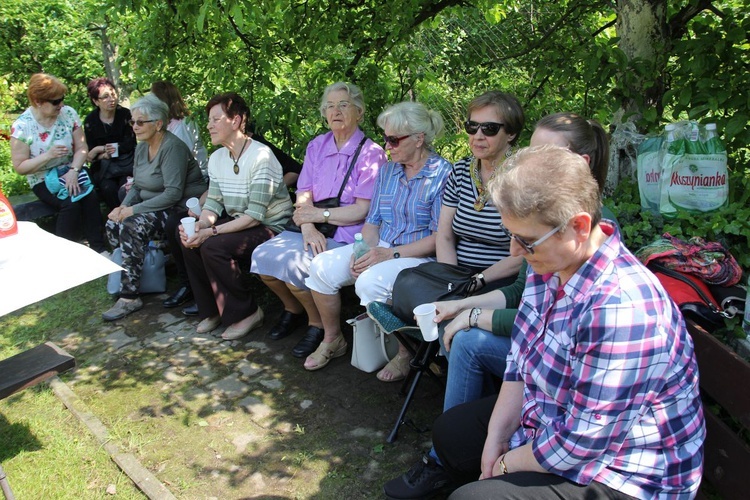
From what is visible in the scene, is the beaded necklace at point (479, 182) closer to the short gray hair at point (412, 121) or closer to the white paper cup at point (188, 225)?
the short gray hair at point (412, 121)

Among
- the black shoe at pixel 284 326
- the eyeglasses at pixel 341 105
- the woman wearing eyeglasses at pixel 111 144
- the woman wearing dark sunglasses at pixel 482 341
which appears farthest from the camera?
the woman wearing eyeglasses at pixel 111 144

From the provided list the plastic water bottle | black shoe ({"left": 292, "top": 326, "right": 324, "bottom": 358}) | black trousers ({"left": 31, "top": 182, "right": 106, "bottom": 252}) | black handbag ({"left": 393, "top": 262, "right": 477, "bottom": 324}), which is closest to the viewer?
black handbag ({"left": 393, "top": 262, "right": 477, "bottom": 324})

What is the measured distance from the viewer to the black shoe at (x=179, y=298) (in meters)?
4.84

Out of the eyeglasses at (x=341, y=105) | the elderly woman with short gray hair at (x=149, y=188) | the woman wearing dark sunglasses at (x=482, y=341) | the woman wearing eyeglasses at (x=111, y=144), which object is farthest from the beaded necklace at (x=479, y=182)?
the woman wearing eyeglasses at (x=111, y=144)

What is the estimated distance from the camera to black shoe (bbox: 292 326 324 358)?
3.93 metres

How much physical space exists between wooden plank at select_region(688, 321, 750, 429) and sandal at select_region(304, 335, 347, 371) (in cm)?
219

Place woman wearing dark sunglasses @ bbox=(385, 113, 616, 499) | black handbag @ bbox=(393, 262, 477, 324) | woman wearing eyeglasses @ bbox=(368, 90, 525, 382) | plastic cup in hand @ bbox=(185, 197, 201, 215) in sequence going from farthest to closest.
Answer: plastic cup in hand @ bbox=(185, 197, 201, 215) → woman wearing eyeglasses @ bbox=(368, 90, 525, 382) → black handbag @ bbox=(393, 262, 477, 324) → woman wearing dark sunglasses @ bbox=(385, 113, 616, 499)

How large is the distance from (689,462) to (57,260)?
2.68 meters

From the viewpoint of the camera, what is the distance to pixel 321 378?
12.1ft

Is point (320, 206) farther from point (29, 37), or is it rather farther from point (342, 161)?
point (29, 37)

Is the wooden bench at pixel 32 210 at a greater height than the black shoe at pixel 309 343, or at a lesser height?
greater

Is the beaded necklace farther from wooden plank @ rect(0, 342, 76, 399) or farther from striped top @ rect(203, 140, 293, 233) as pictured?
wooden plank @ rect(0, 342, 76, 399)

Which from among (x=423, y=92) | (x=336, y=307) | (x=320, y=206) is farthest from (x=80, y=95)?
(x=336, y=307)

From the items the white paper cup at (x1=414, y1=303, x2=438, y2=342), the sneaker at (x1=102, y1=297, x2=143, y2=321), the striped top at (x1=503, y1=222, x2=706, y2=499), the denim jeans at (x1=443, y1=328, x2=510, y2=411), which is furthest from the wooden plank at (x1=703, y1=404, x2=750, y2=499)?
the sneaker at (x1=102, y1=297, x2=143, y2=321)
